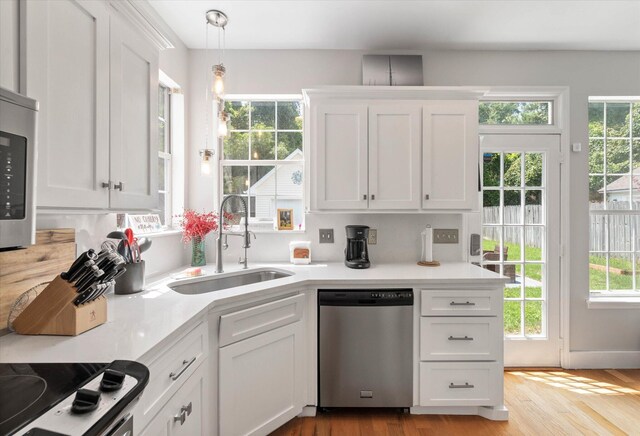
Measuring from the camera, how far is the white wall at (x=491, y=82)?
2.74m

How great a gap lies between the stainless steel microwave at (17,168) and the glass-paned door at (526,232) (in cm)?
299

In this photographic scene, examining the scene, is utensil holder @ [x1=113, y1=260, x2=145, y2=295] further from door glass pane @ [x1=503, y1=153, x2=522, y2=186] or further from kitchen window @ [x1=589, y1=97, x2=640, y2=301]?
kitchen window @ [x1=589, y1=97, x2=640, y2=301]

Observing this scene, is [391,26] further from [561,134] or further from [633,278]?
[633,278]

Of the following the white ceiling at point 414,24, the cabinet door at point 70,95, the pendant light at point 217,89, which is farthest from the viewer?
the white ceiling at point 414,24

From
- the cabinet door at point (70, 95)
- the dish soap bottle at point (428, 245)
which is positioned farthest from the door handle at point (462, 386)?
the cabinet door at point (70, 95)

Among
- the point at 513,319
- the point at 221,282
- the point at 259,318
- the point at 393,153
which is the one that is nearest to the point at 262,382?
the point at 259,318

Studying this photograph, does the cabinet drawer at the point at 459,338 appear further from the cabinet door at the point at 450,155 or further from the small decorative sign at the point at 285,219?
the small decorative sign at the point at 285,219

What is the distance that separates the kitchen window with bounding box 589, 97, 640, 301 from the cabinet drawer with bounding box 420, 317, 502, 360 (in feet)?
5.12

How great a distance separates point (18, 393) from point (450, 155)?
102 inches

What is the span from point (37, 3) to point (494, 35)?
9.56 ft

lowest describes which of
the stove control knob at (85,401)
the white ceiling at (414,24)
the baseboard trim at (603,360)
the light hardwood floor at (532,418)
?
the light hardwood floor at (532,418)

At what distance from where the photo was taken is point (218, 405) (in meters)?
1.59

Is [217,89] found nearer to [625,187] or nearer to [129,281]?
[129,281]

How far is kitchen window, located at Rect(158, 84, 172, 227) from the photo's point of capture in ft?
8.31
